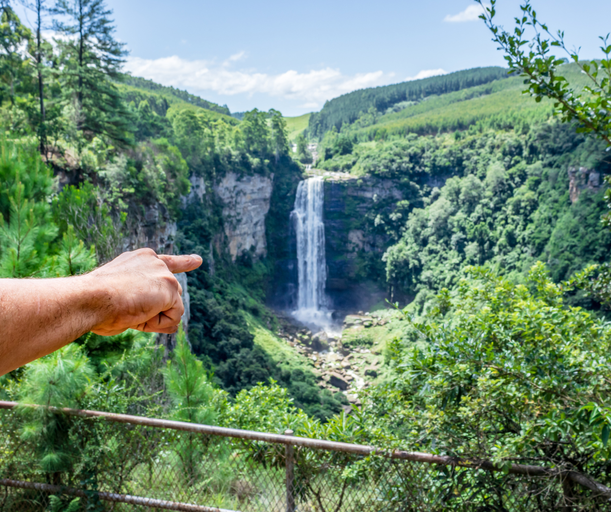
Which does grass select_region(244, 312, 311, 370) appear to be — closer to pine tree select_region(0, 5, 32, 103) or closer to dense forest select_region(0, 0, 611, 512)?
dense forest select_region(0, 0, 611, 512)

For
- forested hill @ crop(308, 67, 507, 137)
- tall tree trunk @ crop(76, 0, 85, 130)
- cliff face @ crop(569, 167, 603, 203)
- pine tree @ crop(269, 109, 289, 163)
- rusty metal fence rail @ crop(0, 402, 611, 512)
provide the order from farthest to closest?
forested hill @ crop(308, 67, 507, 137) → pine tree @ crop(269, 109, 289, 163) → cliff face @ crop(569, 167, 603, 203) → tall tree trunk @ crop(76, 0, 85, 130) → rusty metal fence rail @ crop(0, 402, 611, 512)

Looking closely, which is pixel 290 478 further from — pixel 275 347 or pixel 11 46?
pixel 275 347

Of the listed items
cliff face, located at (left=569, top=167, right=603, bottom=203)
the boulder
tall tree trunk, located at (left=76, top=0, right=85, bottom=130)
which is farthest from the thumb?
cliff face, located at (left=569, top=167, right=603, bottom=203)

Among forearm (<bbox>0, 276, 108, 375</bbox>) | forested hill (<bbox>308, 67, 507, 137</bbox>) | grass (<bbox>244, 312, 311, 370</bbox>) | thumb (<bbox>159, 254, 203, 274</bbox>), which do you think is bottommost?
grass (<bbox>244, 312, 311, 370</bbox>)

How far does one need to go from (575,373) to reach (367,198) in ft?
125

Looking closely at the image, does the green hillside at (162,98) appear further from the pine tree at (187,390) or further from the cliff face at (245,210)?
the pine tree at (187,390)

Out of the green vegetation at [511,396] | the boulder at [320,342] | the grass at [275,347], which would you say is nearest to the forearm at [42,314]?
the green vegetation at [511,396]

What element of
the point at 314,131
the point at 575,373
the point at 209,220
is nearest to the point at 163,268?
the point at 575,373

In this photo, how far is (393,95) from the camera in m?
86.6

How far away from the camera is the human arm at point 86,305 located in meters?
0.96

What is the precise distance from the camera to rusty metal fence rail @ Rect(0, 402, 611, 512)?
2.62 metres

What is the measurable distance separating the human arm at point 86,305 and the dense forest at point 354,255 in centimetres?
196

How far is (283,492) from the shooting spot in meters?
2.95

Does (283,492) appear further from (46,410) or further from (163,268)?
(163,268)
